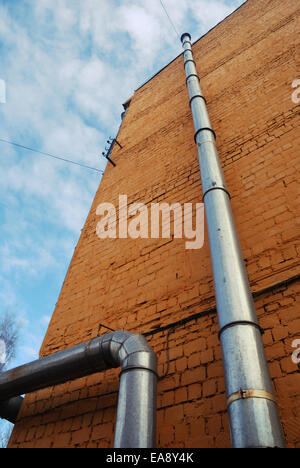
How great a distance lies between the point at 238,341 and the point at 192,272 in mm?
1318

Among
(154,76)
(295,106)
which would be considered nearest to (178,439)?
(295,106)

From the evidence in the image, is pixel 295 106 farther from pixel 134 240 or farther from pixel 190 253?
pixel 134 240

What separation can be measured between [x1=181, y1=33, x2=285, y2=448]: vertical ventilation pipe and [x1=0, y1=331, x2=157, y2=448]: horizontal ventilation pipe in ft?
2.14

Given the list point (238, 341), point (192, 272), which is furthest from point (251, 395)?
point (192, 272)

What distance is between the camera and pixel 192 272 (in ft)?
11.5

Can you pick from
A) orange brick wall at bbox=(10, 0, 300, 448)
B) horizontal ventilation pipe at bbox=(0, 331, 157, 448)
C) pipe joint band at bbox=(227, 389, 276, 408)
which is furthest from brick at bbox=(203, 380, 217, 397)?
pipe joint band at bbox=(227, 389, 276, 408)

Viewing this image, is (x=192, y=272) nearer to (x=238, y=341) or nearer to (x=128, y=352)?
(x=128, y=352)

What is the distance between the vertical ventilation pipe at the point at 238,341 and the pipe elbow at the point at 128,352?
2.19ft

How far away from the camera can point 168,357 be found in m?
3.02

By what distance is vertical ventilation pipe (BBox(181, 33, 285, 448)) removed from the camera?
1.86m

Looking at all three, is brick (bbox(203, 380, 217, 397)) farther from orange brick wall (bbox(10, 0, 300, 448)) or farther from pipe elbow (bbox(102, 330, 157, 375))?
pipe elbow (bbox(102, 330, 157, 375))

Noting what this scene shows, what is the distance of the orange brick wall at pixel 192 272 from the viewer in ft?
8.52

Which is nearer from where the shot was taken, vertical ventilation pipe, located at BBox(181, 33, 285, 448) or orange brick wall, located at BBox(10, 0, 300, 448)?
vertical ventilation pipe, located at BBox(181, 33, 285, 448)

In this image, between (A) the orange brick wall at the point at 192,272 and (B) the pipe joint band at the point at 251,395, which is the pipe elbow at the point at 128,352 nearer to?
(A) the orange brick wall at the point at 192,272
